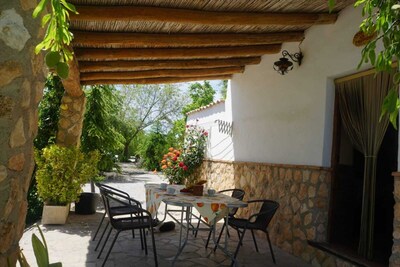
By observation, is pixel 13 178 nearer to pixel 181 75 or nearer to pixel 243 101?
pixel 181 75

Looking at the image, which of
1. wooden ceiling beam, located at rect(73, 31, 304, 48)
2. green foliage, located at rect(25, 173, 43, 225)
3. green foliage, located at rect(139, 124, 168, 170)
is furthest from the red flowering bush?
green foliage, located at rect(139, 124, 168, 170)

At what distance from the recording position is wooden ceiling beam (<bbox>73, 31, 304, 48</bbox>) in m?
4.28

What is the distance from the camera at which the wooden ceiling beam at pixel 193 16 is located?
357 centimetres

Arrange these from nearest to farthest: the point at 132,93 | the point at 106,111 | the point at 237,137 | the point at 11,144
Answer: the point at 11,144, the point at 237,137, the point at 106,111, the point at 132,93

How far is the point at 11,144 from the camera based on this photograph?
1.70 m

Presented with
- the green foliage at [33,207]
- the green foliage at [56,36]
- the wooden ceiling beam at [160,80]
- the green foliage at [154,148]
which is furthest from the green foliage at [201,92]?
the green foliage at [56,36]

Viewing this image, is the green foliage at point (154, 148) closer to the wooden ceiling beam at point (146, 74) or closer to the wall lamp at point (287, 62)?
the wooden ceiling beam at point (146, 74)

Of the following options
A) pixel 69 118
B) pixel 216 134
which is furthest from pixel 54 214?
pixel 216 134

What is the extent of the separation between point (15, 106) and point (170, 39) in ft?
10.2

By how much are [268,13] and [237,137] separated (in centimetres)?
334

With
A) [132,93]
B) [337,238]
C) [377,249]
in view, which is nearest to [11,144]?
[337,238]

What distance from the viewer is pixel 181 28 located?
14.6ft

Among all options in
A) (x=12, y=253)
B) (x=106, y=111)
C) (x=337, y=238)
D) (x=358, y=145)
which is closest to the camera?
(x=12, y=253)

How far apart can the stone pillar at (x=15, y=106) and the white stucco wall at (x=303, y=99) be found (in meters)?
3.40
